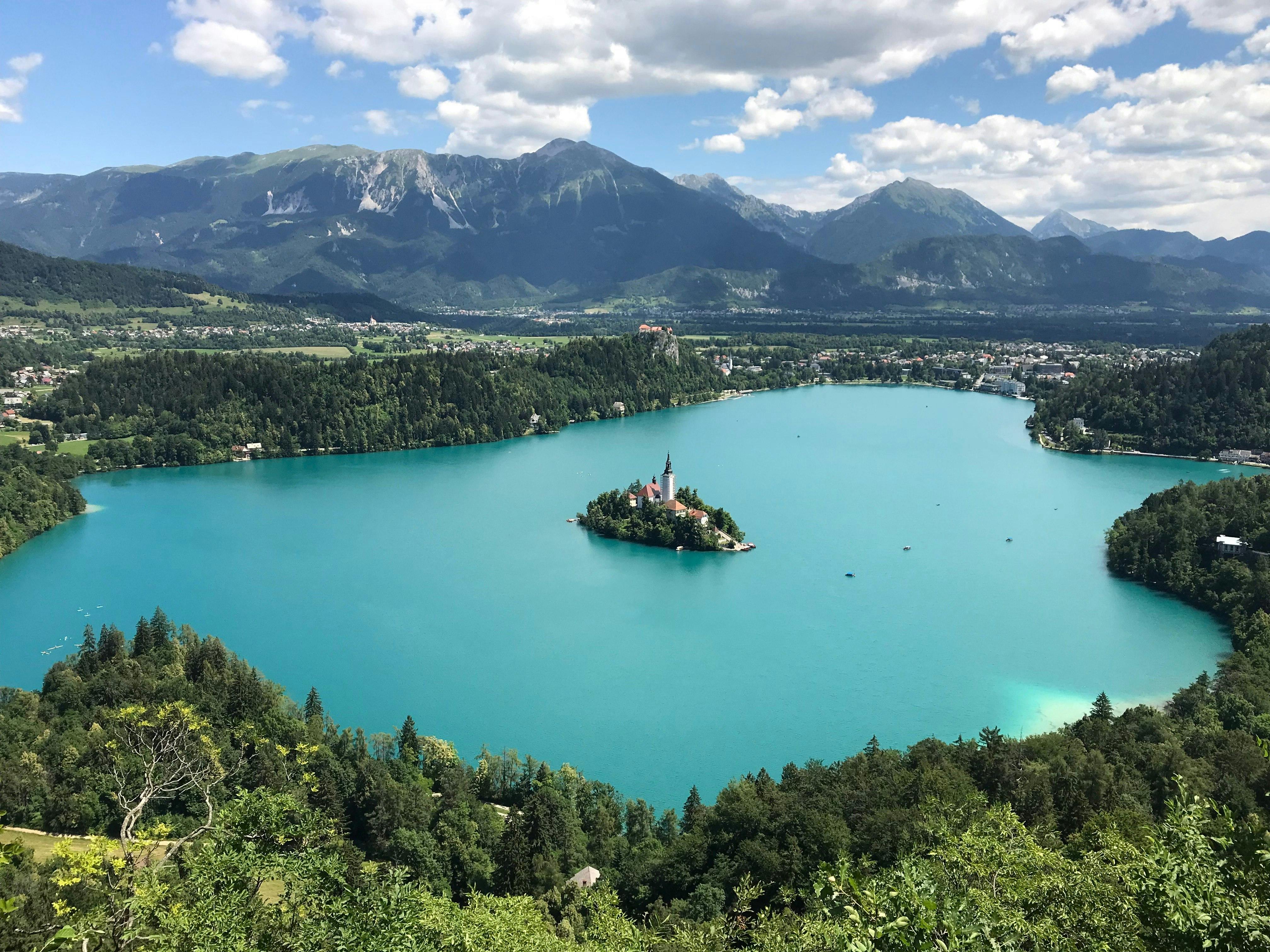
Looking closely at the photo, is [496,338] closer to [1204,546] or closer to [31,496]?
[31,496]

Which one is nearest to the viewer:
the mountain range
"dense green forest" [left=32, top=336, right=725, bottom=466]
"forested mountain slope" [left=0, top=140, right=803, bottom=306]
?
"dense green forest" [left=32, top=336, right=725, bottom=466]

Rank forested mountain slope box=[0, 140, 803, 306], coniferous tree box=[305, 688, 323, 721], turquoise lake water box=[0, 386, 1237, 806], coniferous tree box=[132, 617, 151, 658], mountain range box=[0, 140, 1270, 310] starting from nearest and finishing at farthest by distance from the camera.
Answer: coniferous tree box=[305, 688, 323, 721]
coniferous tree box=[132, 617, 151, 658]
turquoise lake water box=[0, 386, 1237, 806]
mountain range box=[0, 140, 1270, 310]
forested mountain slope box=[0, 140, 803, 306]

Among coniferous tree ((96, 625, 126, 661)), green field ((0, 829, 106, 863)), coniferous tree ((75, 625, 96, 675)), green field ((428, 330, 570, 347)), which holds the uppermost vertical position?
green field ((428, 330, 570, 347))

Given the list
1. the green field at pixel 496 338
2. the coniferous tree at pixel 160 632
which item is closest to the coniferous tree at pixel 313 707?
the coniferous tree at pixel 160 632

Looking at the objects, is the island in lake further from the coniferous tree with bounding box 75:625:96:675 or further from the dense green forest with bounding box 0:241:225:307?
the dense green forest with bounding box 0:241:225:307

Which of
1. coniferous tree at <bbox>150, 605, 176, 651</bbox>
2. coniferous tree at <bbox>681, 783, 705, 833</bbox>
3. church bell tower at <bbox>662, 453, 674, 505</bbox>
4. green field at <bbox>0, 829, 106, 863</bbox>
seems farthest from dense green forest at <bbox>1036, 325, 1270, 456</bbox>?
green field at <bbox>0, 829, 106, 863</bbox>

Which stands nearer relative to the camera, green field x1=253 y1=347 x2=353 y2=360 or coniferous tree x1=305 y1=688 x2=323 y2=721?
coniferous tree x1=305 y1=688 x2=323 y2=721
